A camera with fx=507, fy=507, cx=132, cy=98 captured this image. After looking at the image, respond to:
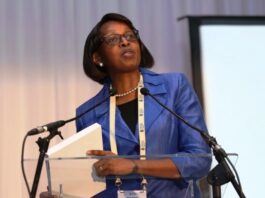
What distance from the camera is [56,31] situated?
3334 millimetres

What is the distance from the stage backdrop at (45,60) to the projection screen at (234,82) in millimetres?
97

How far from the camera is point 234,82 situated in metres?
3.28

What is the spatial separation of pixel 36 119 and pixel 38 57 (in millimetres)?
403

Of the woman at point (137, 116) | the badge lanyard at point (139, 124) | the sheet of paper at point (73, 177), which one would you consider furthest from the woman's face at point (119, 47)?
the sheet of paper at point (73, 177)

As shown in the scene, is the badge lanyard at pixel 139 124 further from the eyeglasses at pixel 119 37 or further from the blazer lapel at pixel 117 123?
the eyeglasses at pixel 119 37

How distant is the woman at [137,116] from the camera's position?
134 cm

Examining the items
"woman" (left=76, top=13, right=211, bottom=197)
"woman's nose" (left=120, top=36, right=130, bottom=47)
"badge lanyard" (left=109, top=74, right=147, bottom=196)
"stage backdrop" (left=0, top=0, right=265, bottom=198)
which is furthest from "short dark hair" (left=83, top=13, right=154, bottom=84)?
"stage backdrop" (left=0, top=0, right=265, bottom=198)

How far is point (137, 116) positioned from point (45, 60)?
1648 mm

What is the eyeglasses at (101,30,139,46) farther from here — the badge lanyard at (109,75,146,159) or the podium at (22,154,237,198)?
the podium at (22,154,237,198)

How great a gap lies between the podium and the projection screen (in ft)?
6.07

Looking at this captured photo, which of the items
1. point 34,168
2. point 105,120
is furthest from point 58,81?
point 34,168

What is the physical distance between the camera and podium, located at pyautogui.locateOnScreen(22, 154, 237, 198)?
132cm

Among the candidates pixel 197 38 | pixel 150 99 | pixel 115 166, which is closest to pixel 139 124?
pixel 150 99

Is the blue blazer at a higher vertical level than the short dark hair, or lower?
lower
